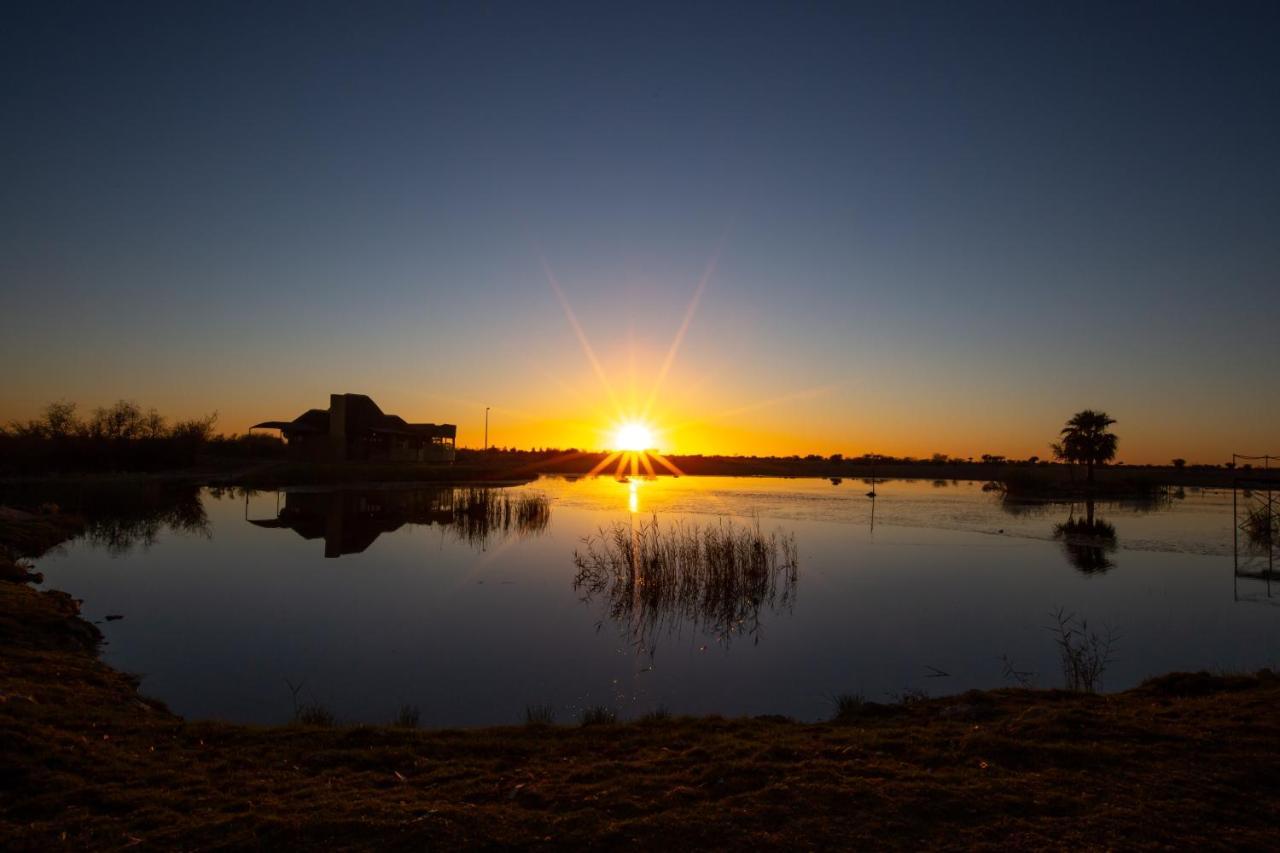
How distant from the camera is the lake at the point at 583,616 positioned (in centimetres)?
987

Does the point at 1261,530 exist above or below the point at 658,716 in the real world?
above

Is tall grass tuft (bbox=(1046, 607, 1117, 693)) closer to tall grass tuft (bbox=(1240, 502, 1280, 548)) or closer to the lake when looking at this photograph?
the lake

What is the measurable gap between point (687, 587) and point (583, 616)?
322cm

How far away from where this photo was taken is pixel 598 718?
8109 millimetres

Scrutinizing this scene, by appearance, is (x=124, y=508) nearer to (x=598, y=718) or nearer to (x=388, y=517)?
(x=388, y=517)

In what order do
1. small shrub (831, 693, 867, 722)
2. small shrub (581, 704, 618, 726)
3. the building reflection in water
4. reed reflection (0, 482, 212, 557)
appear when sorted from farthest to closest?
1. the building reflection in water
2. reed reflection (0, 482, 212, 557)
3. small shrub (831, 693, 867, 722)
4. small shrub (581, 704, 618, 726)

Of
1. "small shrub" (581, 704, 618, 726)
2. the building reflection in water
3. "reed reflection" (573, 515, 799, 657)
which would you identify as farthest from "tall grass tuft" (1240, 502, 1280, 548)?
"small shrub" (581, 704, 618, 726)

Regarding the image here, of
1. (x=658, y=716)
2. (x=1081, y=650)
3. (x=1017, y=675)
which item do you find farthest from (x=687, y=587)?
(x=658, y=716)

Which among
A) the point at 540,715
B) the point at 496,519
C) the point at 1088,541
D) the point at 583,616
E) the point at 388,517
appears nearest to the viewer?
the point at 540,715

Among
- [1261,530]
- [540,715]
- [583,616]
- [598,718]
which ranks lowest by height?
[583,616]

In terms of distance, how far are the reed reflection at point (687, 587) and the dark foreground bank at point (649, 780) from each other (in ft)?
20.3

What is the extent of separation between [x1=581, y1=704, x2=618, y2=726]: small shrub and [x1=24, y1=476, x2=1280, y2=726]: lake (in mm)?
368

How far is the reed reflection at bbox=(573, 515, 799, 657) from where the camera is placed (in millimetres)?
14156

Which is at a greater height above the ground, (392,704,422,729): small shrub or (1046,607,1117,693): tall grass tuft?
(1046,607,1117,693): tall grass tuft
